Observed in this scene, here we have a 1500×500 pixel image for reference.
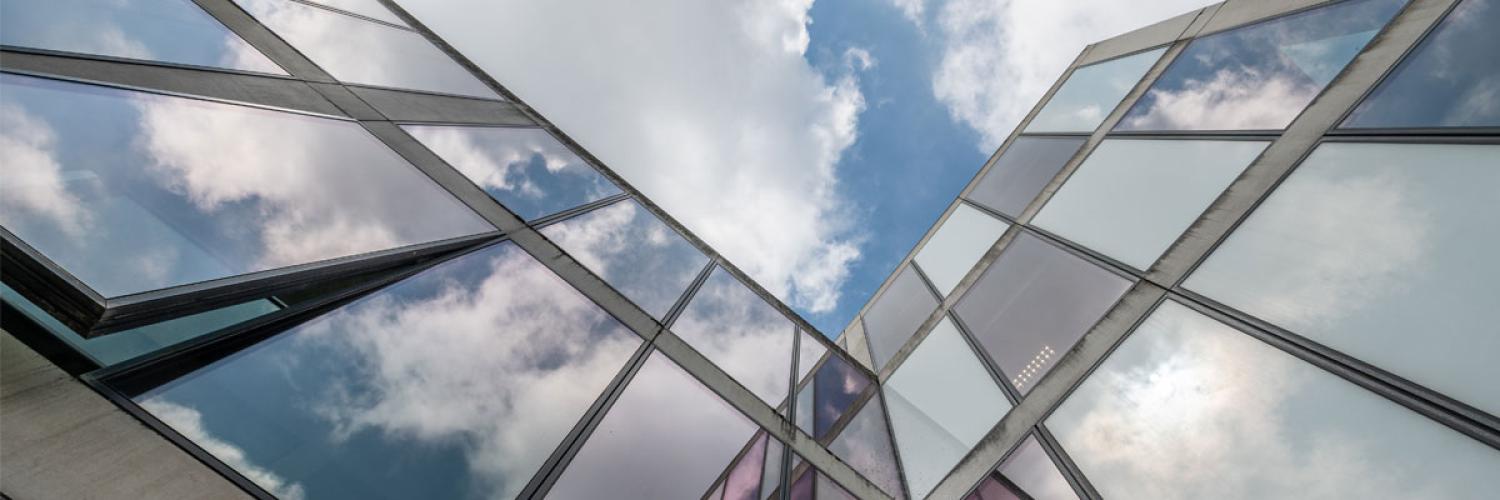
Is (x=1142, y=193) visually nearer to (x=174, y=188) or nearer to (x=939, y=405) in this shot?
(x=939, y=405)

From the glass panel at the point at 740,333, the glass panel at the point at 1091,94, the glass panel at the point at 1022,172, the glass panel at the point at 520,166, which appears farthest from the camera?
the glass panel at the point at 1022,172

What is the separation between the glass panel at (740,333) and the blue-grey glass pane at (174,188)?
4.35 metres

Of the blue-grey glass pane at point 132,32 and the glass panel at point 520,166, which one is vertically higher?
the glass panel at point 520,166

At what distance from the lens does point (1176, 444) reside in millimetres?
5496

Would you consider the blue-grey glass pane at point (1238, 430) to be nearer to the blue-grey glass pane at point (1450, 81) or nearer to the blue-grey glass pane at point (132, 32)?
the blue-grey glass pane at point (1450, 81)

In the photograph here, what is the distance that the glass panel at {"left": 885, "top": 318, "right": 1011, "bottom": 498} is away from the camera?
791cm

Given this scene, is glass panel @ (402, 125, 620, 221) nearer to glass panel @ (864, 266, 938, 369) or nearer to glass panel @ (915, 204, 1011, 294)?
glass panel @ (864, 266, 938, 369)

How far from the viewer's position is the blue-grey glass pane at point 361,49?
6.91m

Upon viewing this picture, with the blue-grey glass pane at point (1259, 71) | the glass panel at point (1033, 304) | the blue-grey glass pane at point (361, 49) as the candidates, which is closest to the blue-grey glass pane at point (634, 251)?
the blue-grey glass pane at point (361, 49)

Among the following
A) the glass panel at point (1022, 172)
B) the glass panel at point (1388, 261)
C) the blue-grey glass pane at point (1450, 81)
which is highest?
the glass panel at point (1022, 172)

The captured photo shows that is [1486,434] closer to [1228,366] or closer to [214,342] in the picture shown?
[1228,366]

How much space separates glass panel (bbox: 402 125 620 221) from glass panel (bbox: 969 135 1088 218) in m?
7.69

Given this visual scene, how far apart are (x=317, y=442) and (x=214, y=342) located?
0.89m

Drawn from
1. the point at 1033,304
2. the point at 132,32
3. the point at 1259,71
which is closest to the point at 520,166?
the point at 132,32
